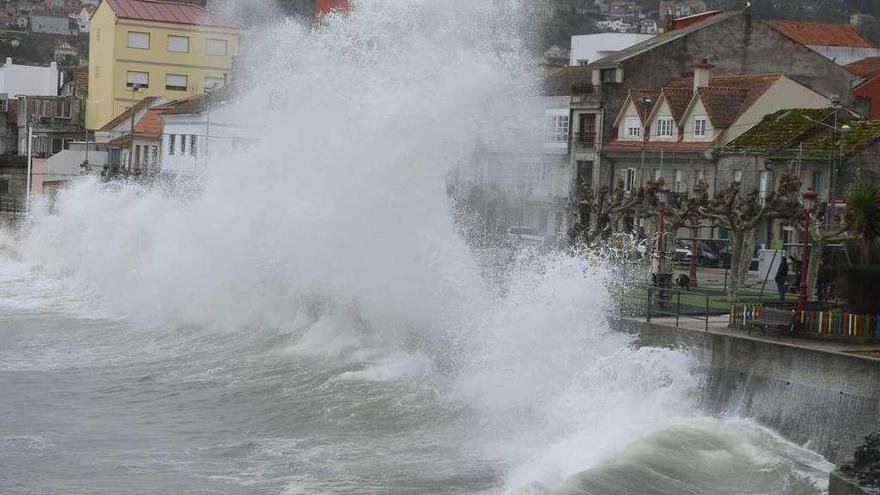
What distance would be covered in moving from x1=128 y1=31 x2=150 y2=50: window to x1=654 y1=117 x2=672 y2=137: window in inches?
1294

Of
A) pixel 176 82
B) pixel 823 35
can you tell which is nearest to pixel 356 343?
pixel 823 35

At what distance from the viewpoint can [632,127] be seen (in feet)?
156

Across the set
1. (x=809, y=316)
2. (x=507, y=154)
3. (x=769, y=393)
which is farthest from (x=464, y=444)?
(x=507, y=154)

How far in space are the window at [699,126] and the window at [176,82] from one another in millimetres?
33772

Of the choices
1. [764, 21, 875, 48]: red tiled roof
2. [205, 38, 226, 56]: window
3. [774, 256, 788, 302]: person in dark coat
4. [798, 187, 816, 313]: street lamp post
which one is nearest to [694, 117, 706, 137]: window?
[774, 256, 788, 302]: person in dark coat

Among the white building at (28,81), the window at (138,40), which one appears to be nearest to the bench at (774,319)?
the window at (138,40)

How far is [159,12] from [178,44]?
1814 mm

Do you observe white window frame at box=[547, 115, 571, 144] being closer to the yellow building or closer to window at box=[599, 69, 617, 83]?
window at box=[599, 69, 617, 83]

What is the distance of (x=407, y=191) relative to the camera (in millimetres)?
27219

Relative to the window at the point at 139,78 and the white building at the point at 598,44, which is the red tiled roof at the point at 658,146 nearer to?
the white building at the point at 598,44

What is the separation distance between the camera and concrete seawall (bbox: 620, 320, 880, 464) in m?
18.2

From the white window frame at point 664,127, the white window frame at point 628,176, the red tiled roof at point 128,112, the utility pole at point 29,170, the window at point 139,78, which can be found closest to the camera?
the white window frame at point 664,127

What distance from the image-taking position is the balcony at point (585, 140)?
1905 inches

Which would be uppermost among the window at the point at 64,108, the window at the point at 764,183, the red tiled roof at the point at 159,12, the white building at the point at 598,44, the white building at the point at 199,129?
the red tiled roof at the point at 159,12
